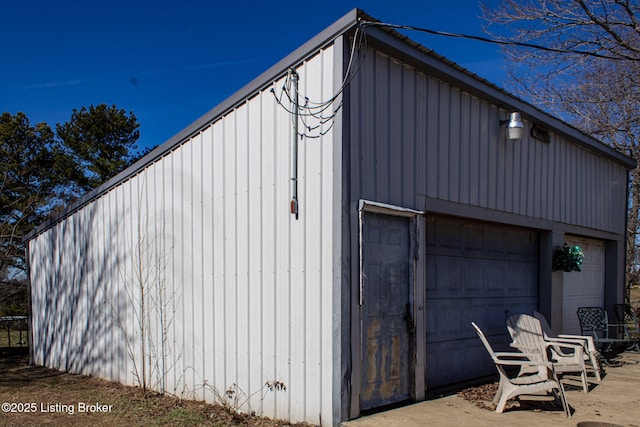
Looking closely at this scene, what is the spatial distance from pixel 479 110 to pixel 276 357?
386cm

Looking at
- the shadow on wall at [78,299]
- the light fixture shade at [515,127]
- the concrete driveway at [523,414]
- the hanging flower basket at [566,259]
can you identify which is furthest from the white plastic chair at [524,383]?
the shadow on wall at [78,299]

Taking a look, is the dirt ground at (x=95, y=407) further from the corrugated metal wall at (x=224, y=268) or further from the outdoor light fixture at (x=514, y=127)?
the outdoor light fixture at (x=514, y=127)

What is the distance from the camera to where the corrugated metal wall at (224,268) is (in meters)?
4.89

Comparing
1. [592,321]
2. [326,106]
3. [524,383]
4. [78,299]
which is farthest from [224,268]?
[592,321]

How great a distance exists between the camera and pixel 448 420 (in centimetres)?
480


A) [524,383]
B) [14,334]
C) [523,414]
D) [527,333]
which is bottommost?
[14,334]

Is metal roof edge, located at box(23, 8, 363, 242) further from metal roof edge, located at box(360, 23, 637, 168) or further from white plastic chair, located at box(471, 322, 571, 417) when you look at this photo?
white plastic chair, located at box(471, 322, 571, 417)

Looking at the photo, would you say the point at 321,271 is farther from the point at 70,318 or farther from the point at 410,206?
the point at 70,318

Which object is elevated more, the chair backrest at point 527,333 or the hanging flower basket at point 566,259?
the hanging flower basket at point 566,259

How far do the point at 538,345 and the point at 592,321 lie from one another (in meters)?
2.79

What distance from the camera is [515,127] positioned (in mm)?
6820

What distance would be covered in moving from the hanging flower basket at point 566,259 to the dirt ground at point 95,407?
5.13 m

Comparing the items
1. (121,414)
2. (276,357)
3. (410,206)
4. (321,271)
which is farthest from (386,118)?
(121,414)

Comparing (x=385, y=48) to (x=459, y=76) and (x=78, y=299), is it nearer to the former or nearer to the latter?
(x=459, y=76)
